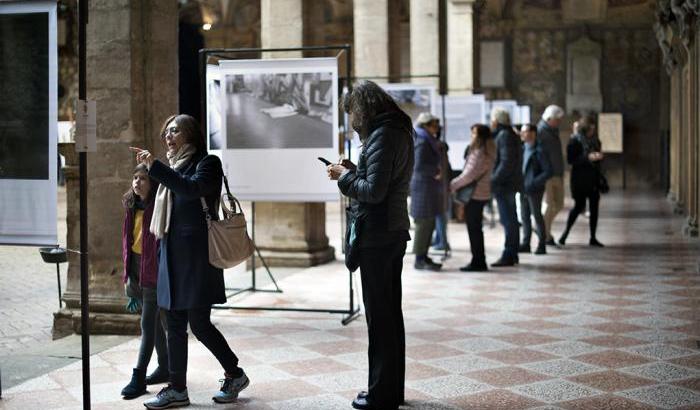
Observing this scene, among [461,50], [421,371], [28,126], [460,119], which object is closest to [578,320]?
[421,371]

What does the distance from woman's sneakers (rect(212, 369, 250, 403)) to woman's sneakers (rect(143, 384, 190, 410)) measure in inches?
7.2

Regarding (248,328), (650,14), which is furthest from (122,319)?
(650,14)

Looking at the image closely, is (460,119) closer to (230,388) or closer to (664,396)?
(664,396)

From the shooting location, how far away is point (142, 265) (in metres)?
5.39

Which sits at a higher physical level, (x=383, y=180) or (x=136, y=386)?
(x=383, y=180)

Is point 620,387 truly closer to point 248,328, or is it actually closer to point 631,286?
point 248,328

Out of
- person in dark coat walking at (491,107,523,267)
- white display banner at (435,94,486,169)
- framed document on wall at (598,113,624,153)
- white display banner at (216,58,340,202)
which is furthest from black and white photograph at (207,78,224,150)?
framed document on wall at (598,113,624,153)

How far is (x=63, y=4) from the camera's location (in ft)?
91.2

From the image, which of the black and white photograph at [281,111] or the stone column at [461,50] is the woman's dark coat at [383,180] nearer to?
the black and white photograph at [281,111]

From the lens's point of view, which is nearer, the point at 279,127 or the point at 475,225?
the point at 279,127

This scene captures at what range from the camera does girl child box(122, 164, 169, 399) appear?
5379mm

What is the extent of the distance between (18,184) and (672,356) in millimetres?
4064

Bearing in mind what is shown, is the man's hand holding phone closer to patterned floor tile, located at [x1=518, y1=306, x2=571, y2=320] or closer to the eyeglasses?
the eyeglasses

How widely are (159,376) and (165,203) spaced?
1.14m
